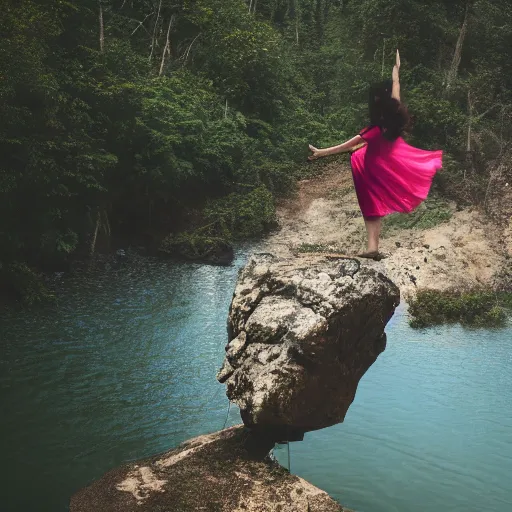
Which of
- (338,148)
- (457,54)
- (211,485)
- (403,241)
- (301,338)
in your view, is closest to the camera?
(301,338)

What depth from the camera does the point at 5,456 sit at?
8.07m

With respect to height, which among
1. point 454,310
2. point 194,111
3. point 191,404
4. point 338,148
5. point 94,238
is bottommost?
point 191,404

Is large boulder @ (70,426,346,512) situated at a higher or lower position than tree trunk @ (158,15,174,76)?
lower

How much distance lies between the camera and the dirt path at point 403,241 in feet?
46.0

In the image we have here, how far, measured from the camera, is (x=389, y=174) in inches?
238

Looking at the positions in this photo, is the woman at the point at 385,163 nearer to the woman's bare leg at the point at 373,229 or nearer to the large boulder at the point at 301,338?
the woman's bare leg at the point at 373,229

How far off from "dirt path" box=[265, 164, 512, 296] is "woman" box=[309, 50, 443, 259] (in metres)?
6.57

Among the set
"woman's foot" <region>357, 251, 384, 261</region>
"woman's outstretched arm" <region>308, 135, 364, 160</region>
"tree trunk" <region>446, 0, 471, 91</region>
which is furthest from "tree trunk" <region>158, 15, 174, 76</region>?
"woman's foot" <region>357, 251, 384, 261</region>

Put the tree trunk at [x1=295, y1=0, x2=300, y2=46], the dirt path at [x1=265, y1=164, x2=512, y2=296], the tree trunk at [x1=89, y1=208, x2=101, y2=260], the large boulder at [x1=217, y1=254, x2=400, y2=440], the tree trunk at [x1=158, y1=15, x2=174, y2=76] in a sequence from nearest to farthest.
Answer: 1. the large boulder at [x1=217, y1=254, x2=400, y2=440]
2. the dirt path at [x1=265, y1=164, x2=512, y2=296]
3. the tree trunk at [x1=89, y1=208, x2=101, y2=260]
4. the tree trunk at [x1=158, y1=15, x2=174, y2=76]
5. the tree trunk at [x1=295, y1=0, x2=300, y2=46]

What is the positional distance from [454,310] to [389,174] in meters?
7.32

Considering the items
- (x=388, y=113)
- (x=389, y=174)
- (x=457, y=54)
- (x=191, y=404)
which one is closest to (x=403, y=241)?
(x=457, y=54)

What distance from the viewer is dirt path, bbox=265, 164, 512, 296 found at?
14031 millimetres

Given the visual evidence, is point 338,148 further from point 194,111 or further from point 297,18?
point 297,18

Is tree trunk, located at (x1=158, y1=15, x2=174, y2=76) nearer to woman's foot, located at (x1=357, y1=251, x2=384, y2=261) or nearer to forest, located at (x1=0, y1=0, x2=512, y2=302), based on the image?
forest, located at (x1=0, y1=0, x2=512, y2=302)
